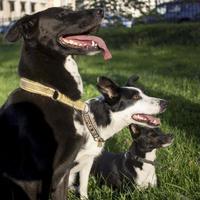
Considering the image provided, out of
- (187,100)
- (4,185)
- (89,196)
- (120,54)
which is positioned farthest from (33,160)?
(120,54)

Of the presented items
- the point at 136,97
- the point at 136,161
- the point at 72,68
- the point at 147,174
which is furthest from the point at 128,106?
the point at 72,68

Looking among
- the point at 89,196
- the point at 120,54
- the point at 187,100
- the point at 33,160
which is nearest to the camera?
the point at 33,160

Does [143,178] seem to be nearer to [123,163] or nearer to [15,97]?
[123,163]

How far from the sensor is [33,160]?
4016mm

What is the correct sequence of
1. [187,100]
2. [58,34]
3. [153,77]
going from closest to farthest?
[58,34] → [187,100] → [153,77]

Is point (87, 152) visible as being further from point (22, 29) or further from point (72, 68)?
point (22, 29)

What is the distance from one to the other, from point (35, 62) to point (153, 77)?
25.8ft

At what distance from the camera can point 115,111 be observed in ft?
17.7

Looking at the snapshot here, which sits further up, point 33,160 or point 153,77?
point 33,160

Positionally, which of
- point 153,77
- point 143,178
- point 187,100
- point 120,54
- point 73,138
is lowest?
point 120,54

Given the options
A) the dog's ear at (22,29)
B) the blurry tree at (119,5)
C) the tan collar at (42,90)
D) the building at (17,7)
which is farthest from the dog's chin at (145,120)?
the building at (17,7)

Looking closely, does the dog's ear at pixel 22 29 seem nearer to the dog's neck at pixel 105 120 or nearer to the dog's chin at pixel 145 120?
the dog's neck at pixel 105 120

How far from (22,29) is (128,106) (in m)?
1.58

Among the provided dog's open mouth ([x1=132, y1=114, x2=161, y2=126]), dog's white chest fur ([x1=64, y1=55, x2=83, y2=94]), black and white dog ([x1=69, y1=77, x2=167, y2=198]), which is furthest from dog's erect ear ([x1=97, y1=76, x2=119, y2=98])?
dog's white chest fur ([x1=64, y1=55, x2=83, y2=94])
